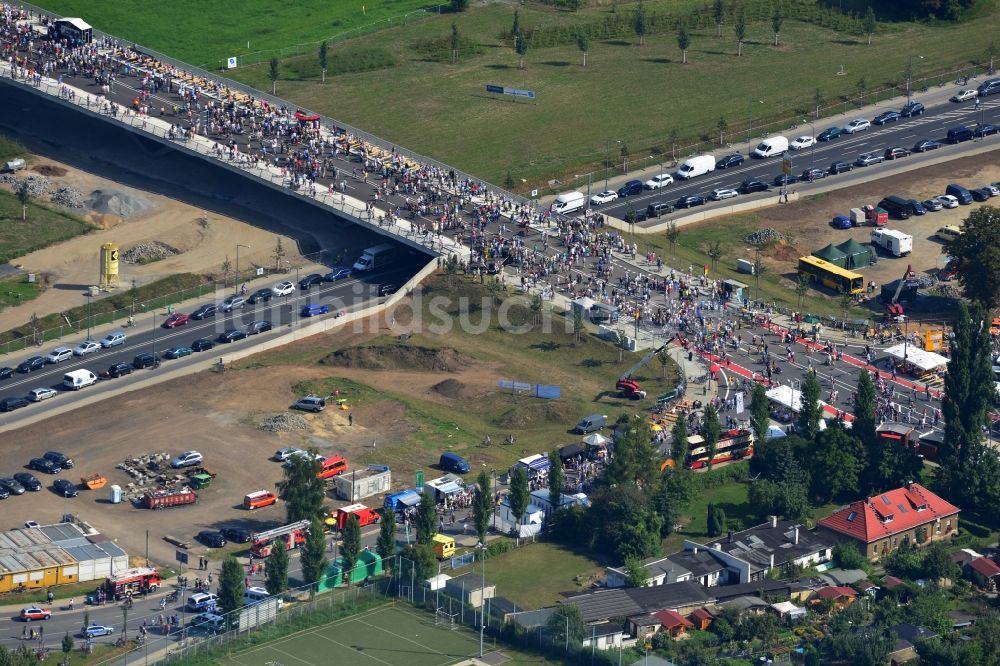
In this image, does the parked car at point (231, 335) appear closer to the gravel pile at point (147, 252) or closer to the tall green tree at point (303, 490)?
the gravel pile at point (147, 252)

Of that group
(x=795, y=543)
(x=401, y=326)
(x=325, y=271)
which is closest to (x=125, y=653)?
(x=795, y=543)

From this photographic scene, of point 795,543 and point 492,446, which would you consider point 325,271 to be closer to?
point 492,446

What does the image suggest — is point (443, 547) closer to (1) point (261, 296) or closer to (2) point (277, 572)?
(2) point (277, 572)

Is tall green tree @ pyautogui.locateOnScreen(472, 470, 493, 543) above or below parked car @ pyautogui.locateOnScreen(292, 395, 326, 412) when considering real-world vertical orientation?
above

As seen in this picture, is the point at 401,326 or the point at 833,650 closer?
the point at 833,650

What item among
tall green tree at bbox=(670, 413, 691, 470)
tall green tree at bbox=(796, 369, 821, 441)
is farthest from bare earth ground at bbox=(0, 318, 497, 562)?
tall green tree at bbox=(796, 369, 821, 441)

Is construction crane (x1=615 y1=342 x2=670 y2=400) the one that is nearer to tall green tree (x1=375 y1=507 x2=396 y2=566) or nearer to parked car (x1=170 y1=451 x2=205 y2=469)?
tall green tree (x1=375 y1=507 x2=396 y2=566)

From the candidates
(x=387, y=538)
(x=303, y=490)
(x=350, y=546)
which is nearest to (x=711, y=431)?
(x=387, y=538)

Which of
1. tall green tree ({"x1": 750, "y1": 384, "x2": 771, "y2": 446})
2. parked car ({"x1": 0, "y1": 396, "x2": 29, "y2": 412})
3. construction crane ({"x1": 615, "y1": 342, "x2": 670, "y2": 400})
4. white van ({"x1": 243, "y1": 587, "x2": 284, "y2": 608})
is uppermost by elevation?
tall green tree ({"x1": 750, "y1": 384, "x2": 771, "y2": 446})
